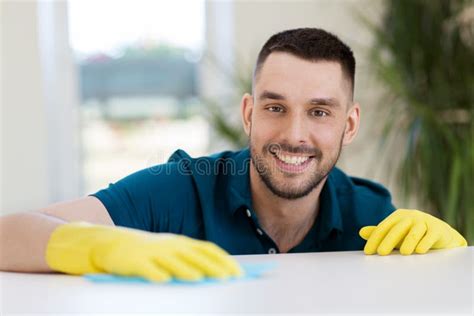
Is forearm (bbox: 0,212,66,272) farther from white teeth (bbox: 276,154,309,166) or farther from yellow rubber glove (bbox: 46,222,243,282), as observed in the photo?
white teeth (bbox: 276,154,309,166)

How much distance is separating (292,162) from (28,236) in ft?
2.34

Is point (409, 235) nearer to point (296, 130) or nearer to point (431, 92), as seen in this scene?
Result: point (296, 130)

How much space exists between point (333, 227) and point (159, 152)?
6.73ft

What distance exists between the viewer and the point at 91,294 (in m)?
1.04

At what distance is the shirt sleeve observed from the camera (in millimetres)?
1699

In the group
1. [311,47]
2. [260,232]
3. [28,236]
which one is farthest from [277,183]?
[28,236]

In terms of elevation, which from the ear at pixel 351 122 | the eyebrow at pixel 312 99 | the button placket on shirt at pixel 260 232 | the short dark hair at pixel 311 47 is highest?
the short dark hair at pixel 311 47

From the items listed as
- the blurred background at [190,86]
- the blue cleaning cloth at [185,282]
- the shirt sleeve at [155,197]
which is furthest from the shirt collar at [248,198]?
the blurred background at [190,86]

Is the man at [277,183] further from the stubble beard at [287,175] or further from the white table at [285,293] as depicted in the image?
the white table at [285,293]

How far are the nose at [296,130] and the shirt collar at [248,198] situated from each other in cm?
18

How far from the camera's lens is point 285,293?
1.04 meters

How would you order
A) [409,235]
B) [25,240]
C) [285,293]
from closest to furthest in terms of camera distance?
[285,293] → [25,240] → [409,235]

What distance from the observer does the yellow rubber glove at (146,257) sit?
3.51 ft

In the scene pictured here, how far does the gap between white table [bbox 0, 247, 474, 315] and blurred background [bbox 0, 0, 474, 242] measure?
1990 millimetres
